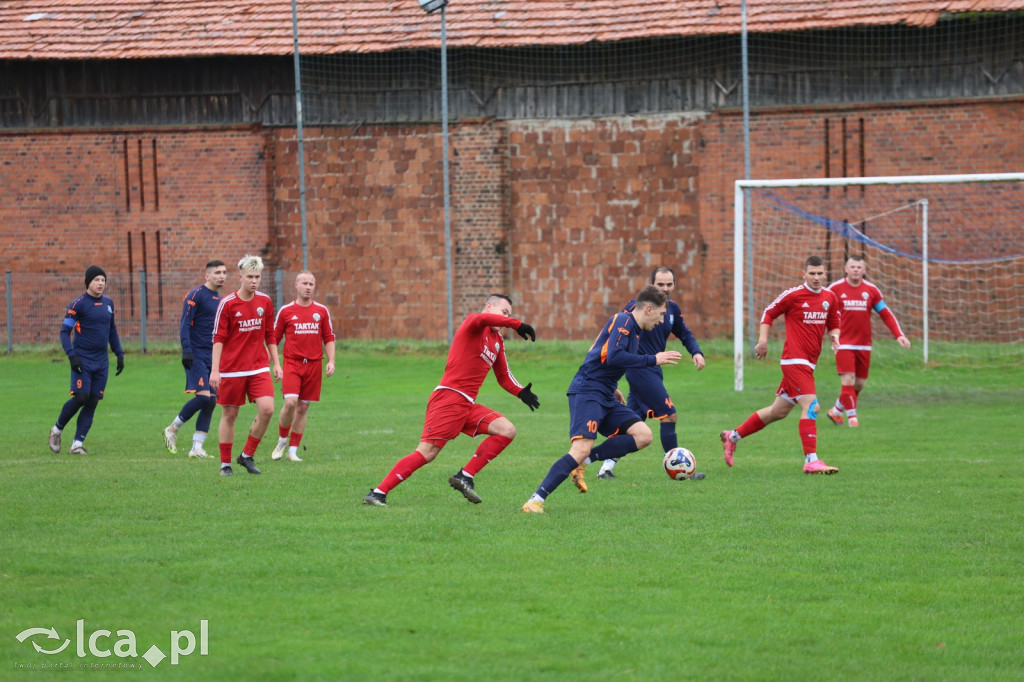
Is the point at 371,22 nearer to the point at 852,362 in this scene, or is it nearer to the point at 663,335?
the point at 852,362

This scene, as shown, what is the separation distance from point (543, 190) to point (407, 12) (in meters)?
5.29

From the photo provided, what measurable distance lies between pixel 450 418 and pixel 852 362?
7.62 meters

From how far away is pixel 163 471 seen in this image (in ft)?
36.8

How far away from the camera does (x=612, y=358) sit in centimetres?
907

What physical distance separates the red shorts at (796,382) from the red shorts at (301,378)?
4.80 metres

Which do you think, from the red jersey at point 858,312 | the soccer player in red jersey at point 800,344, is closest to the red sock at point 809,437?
the soccer player in red jersey at point 800,344

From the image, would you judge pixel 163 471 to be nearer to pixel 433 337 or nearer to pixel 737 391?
pixel 737 391

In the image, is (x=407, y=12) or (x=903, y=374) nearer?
(x=903, y=374)

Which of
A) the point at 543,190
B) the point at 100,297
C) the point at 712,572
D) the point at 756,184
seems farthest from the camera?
the point at 543,190

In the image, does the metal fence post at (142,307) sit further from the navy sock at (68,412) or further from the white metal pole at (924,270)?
the white metal pole at (924,270)

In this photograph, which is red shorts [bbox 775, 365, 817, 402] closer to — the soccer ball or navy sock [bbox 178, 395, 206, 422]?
the soccer ball

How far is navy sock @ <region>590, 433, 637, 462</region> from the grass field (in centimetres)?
37

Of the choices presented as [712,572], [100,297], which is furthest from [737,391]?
[712,572]

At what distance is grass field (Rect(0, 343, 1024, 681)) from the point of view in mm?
5277
